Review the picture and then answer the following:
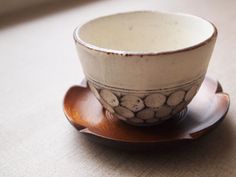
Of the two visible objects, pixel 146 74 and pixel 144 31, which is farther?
pixel 144 31

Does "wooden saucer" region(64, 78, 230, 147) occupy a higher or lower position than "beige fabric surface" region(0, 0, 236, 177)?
higher

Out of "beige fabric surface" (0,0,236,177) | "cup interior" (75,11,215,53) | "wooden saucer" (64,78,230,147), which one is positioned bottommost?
"beige fabric surface" (0,0,236,177)

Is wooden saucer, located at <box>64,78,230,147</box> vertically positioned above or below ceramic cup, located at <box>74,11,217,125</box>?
below
